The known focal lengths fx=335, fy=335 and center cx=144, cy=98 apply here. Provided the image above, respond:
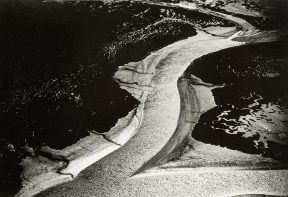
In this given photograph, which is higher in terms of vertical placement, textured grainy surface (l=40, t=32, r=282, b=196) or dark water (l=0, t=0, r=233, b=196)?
dark water (l=0, t=0, r=233, b=196)

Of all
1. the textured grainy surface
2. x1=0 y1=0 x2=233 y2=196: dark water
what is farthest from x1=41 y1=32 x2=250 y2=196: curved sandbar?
x1=0 y1=0 x2=233 y2=196: dark water

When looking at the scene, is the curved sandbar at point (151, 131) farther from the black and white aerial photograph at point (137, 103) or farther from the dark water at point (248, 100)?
the dark water at point (248, 100)

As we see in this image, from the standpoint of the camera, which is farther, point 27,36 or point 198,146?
point 27,36

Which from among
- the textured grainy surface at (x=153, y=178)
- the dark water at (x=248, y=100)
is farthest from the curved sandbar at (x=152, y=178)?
the dark water at (x=248, y=100)

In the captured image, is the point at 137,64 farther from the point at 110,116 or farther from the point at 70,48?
the point at 110,116

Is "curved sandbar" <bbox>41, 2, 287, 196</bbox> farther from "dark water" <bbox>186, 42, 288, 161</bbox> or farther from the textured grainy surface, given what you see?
"dark water" <bbox>186, 42, 288, 161</bbox>

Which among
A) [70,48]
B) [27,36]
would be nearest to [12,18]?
[27,36]

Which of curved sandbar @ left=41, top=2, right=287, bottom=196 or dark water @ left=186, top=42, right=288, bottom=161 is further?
dark water @ left=186, top=42, right=288, bottom=161

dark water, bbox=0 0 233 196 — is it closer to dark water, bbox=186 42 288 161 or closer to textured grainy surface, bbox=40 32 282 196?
textured grainy surface, bbox=40 32 282 196

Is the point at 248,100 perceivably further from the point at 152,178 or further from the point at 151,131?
the point at 152,178
